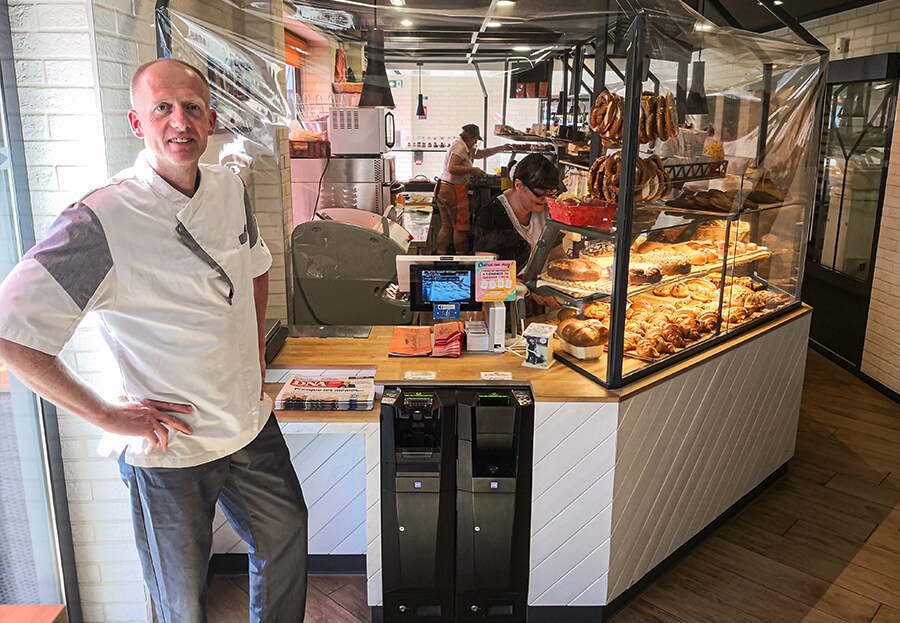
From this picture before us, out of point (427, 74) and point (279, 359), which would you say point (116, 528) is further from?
point (427, 74)

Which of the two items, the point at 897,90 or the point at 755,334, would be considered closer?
the point at 755,334

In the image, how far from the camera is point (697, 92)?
358 centimetres

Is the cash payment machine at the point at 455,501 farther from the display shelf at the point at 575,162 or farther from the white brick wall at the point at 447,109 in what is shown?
the white brick wall at the point at 447,109

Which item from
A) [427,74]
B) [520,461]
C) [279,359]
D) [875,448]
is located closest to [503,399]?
[520,461]

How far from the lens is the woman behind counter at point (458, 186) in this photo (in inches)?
175

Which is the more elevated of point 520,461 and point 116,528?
point 520,461

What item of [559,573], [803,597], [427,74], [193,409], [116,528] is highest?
[427,74]

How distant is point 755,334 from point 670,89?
4.23ft

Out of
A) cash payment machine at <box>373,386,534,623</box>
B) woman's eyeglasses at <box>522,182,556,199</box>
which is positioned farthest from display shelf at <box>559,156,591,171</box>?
cash payment machine at <box>373,386,534,623</box>

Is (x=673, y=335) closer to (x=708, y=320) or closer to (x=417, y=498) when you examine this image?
(x=708, y=320)

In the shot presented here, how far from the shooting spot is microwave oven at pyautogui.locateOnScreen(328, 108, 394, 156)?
164 inches

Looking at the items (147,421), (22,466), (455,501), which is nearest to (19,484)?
(22,466)

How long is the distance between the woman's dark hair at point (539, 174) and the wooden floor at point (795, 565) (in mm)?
2027

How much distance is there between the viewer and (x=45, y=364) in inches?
70.7
